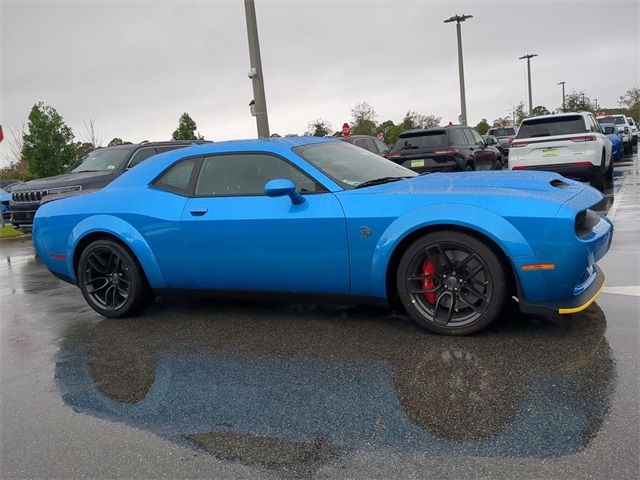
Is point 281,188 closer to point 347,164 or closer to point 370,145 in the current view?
point 347,164

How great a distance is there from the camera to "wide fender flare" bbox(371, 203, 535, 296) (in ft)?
12.3

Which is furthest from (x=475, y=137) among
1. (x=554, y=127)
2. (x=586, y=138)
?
(x=586, y=138)

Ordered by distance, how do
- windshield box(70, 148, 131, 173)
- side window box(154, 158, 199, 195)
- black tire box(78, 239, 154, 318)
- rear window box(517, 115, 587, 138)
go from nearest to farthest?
side window box(154, 158, 199, 195) → black tire box(78, 239, 154, 318) → rear window box(517, 115, 587, 138) → windshield box(70, 148, 131, 173)

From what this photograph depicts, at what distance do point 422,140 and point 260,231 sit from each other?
9717 millimetres

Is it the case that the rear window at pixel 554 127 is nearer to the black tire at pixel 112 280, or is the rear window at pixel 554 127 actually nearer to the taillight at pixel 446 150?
the taillight at pixel 446 150

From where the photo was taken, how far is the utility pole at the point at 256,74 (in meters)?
12.7

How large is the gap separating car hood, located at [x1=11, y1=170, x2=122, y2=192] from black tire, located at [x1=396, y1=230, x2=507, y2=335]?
8.35 metres

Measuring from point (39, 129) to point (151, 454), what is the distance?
2372 cm

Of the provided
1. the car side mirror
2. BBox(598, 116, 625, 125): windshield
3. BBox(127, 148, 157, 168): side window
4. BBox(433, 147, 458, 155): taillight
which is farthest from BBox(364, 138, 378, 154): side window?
BBox(598, 116, 625, 125): windshield

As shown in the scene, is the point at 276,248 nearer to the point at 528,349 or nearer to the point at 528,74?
the point at 528,349

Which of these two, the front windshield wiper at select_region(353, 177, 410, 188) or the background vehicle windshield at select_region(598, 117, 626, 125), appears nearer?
the front windshield wiper at select_region(353, 177, 410, 188)

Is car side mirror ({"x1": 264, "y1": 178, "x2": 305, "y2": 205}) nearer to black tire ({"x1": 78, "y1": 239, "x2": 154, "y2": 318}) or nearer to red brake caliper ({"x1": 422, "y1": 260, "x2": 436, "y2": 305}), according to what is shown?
red brake caliper ({"x1": 422, "y1": 260, "x2": 436, "y2": 305})

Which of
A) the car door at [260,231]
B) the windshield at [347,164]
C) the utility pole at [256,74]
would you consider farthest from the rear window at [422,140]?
the car door at [260,231]

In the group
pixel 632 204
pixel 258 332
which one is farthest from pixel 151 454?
pixel 632 204
